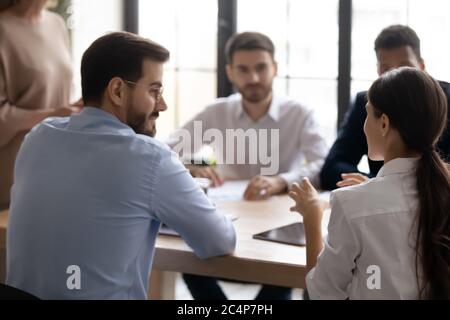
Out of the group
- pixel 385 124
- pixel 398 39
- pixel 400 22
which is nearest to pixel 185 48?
pixel 400 22

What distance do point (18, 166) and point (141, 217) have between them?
1.23 ft

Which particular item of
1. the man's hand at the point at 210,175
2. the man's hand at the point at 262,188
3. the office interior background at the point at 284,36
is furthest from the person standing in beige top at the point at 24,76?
the man's hand at the point at 262,188

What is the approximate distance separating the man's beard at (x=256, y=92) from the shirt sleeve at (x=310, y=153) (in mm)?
226

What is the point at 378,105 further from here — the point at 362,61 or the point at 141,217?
the point at 362,61

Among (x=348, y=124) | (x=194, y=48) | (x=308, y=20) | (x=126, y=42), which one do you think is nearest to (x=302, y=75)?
A: (x=308, y=20)

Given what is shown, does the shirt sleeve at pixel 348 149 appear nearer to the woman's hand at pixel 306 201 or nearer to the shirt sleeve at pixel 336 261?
the woman's hand at pixel 306 201

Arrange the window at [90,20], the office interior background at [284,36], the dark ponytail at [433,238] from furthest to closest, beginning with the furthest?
1. the window at [90,20]
2. the office interior background at [284,36]
3. the dark ponytail at [433,238]

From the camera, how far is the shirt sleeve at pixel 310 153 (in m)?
3.01

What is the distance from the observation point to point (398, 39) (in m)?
2.46

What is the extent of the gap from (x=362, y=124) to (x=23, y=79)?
1.35m

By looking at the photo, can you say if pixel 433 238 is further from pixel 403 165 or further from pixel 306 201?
pixel 306 201

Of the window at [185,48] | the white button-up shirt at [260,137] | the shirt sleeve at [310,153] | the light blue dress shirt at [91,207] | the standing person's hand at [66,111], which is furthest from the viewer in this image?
the window at [185,48]

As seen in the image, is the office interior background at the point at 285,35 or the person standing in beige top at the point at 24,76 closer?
the person standing in beige top at the point at 24,76

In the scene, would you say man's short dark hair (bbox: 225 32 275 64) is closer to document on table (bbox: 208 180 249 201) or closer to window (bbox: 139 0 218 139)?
document on table (bbox: 208 180 249 201)
